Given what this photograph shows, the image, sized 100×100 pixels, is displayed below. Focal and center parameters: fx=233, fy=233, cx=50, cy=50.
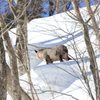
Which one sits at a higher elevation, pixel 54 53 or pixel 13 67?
pixel 54 53

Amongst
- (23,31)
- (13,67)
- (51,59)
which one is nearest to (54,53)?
(51,59)

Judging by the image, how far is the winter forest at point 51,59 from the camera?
3.79m

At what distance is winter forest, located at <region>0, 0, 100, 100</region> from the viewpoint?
3.79 metres

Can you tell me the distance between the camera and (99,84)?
12.0ft

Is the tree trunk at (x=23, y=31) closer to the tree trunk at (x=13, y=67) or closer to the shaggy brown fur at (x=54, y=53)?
the tree trunk at (x=13, y=67)

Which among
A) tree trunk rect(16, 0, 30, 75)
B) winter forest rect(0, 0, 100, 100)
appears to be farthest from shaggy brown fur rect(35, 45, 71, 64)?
tree trunk rect(16, 0, 30, 75)

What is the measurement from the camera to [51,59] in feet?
33.3

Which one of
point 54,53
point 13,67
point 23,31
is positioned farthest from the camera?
point 54,53

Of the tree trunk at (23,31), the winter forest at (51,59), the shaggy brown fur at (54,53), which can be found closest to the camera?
the winter forest at (51,59)

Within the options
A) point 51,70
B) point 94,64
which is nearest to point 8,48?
point 94,64

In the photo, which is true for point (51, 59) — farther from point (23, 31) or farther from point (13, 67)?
point (13, 67)

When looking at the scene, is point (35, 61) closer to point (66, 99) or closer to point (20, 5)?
point (66, 99)

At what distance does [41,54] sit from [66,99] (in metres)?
5.11

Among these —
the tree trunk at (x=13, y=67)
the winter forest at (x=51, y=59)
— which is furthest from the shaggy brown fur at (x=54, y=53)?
the tree trunk at (x=13, y=67)
